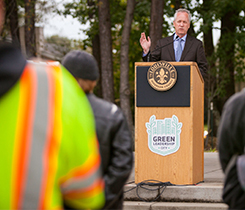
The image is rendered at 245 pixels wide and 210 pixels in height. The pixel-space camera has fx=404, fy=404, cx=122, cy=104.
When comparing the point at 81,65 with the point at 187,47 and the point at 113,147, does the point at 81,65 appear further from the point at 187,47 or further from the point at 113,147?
the point at 187,47

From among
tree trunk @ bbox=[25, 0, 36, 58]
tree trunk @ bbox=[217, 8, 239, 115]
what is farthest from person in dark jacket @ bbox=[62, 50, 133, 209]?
tree trunk @ bbox=[217, 8, 239, 115]

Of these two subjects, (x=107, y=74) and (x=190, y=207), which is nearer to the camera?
(x=190, y=207)

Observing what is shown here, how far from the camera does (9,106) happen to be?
3.21 ft

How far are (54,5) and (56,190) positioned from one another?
1438cm

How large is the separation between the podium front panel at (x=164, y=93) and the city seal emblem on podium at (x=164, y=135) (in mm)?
174

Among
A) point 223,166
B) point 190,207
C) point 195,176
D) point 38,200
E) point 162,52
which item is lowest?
point 190,207

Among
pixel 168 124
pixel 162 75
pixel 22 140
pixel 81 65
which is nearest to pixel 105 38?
pixel 162 75

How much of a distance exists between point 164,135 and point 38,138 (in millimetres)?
3860

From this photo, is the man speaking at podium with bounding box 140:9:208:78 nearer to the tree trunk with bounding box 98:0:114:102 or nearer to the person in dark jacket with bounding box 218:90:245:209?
the person in dark jacket with bounding box 218:90:245:209

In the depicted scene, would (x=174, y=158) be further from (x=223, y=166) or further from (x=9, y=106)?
(x=9, y=106)

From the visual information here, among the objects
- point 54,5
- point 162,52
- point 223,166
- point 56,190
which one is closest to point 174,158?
point 162,52

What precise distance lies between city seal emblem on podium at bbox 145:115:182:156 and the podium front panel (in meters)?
0.17

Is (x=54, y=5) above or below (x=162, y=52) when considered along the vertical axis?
above

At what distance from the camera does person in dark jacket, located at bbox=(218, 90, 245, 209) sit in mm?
1912
